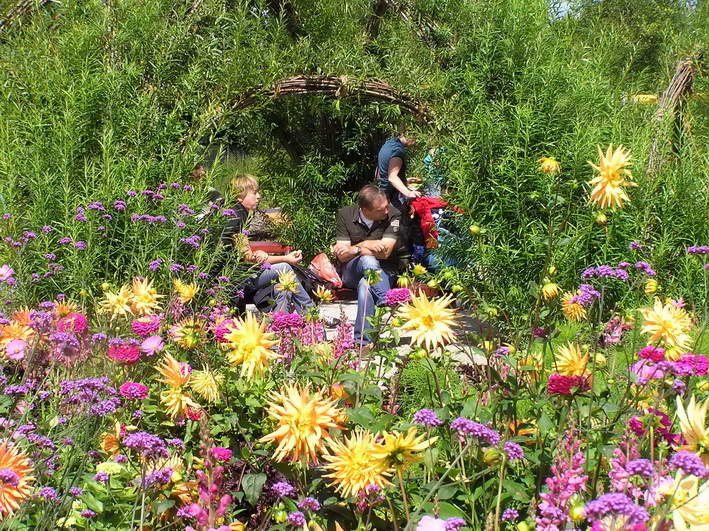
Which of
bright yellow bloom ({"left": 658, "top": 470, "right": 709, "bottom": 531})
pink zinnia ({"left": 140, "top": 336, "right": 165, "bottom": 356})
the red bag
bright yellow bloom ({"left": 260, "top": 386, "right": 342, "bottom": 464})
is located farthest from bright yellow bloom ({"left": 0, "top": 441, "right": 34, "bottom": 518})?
the red bag

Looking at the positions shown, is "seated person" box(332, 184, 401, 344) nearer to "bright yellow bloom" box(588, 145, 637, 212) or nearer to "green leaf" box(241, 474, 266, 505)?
"bright yellow bloom" box(588, 145, 637, 212)

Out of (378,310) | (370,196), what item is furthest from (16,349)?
(370,196)

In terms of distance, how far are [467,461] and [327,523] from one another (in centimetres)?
36

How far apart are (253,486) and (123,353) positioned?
502 millimetres

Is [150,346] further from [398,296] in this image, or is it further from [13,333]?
[398,296]

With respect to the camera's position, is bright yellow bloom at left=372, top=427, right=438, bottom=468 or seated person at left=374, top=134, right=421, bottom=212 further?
seated person at left=374, top=134, right=421, bottom=212

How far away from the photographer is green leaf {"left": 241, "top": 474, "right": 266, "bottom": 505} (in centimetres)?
158

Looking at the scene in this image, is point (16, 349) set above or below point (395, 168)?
below

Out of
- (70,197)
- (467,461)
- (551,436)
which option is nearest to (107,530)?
(467,461)

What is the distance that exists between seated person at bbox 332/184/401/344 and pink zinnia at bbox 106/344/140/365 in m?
2.79

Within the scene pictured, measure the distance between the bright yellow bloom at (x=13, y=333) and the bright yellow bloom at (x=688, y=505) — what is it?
1.73m

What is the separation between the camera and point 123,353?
1.85 m

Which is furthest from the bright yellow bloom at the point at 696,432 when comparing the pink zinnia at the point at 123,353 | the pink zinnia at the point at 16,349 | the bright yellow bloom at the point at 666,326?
the pink zinnia at the point at 16,349

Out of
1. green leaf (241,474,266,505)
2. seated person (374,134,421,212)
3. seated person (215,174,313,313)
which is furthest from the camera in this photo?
seated person (374,134,421,212)
